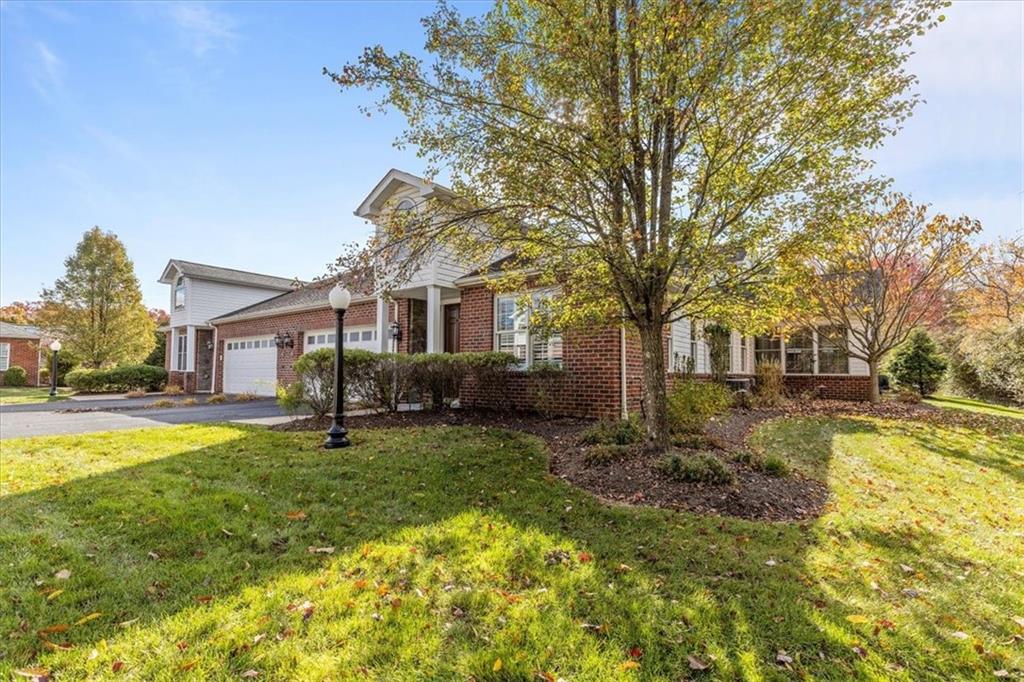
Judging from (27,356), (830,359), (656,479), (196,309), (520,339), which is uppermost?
(196,309)

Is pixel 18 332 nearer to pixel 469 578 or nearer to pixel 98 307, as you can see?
pixel 98 307

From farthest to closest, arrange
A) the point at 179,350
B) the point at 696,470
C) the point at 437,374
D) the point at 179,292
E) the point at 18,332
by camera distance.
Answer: the point at 18,332 → the point at 179,350 → the point at 179,292 → the point at 437,374 → the point at 696,470

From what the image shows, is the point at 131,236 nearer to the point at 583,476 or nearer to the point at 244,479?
the point at 244,479

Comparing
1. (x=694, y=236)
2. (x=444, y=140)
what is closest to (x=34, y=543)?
(x=444, y=140)

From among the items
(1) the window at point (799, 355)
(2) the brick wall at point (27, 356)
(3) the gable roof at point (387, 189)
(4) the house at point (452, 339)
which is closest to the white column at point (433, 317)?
(4) the house at point (452, 339)

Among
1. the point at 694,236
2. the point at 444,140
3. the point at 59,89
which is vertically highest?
the point at 59,89

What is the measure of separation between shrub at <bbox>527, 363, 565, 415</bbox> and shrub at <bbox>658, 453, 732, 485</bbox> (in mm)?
4454

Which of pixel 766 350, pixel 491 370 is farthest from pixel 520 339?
pixel 766 350

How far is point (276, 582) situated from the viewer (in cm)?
313

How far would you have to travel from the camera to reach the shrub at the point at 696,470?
521 centimetres

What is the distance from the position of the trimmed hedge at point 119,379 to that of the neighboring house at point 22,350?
14468mm

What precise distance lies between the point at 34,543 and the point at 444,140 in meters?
5.46

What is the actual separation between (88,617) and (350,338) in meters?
12.4

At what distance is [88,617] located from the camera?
2.67 meters
